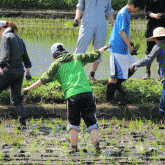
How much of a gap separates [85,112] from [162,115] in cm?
139

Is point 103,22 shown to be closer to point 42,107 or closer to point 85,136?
point 42,107

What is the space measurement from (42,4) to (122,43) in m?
10.3

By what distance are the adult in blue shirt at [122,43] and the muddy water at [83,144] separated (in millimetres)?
732

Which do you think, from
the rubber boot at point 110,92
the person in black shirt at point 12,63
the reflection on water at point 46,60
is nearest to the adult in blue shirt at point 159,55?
the rubber boot at point 110,92

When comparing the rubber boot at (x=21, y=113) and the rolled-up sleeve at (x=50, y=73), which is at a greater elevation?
the rolled-up sleeve at (x=50, y=73)

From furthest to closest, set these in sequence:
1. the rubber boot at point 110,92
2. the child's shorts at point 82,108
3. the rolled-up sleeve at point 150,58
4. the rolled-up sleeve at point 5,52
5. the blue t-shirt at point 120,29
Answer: the rubber boot at point 110,92
the blue t-shirt at point 120,29
the rolled-up sleeve at point 150,58
the rolled-up sleeve at point 5,52
the child's shorts at point 82,108

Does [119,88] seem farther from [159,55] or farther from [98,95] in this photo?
[159,55]

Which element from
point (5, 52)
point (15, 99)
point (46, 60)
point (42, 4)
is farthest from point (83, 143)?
point (42, 4)

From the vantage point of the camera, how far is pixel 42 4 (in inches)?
577

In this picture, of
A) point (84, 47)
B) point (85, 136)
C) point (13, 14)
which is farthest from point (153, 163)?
point (13, 14)

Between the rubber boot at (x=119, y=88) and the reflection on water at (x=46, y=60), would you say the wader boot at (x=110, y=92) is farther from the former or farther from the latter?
the reflection on water at (x=46, y=60)

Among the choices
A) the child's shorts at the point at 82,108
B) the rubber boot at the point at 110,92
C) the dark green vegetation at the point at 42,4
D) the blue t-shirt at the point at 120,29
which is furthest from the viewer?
the dark green vegetation at the point at 42,4

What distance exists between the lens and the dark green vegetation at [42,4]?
14469 millimetres

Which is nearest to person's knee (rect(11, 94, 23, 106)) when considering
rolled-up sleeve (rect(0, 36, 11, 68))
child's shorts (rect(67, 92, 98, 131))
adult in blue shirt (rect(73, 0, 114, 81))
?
rolled-up sleeve (rect(0, 36, 11, 68))
